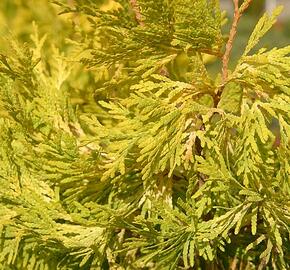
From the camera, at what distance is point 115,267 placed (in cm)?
157

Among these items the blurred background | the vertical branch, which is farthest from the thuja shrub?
the blurred background

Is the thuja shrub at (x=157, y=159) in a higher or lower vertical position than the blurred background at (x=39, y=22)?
higher

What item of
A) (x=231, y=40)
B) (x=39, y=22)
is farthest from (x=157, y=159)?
(x=39, y=22)

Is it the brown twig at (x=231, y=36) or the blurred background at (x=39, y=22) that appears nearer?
the brown twig at (x=231, y=36)

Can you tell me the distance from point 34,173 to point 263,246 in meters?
0.65

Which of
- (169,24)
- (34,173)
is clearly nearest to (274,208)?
(169,24)

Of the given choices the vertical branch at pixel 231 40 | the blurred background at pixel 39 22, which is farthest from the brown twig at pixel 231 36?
the blurred background at pixel 39 22

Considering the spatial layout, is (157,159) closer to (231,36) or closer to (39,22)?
(231,36)

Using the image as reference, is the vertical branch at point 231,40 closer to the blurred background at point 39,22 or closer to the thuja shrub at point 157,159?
the thuja shrub at point 157,159

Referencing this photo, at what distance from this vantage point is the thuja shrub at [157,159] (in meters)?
1.40

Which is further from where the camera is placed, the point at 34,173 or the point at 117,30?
the point at 34,173

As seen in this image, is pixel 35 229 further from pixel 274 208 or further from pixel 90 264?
pixel 274 208

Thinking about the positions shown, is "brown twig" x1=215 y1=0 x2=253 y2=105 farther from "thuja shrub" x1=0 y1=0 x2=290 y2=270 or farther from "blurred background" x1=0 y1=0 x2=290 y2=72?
"blurred background" x1=0 y1=0 x2=290 y2=72

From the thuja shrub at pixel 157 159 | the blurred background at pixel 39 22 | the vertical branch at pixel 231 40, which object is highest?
the vertical branch at pixel 231 40
